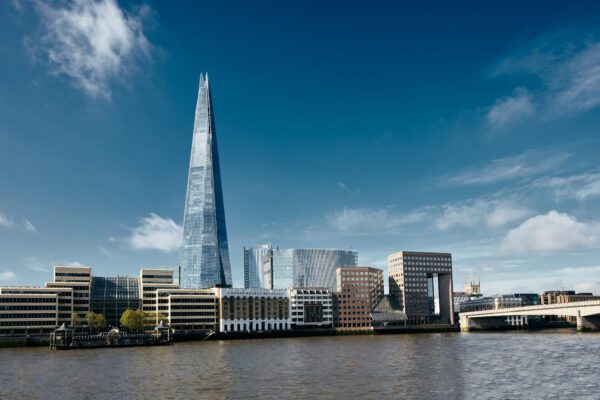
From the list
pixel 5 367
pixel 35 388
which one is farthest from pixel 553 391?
pixel 5 367

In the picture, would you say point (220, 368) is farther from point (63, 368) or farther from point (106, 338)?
point (106, 338)

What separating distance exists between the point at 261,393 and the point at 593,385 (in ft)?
118

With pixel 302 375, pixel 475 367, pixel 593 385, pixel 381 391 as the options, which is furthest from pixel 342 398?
pixel 475 367

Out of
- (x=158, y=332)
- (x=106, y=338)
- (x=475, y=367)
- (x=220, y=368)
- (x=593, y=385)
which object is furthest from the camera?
(x=158, y=332)

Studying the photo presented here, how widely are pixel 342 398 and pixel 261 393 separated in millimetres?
10146

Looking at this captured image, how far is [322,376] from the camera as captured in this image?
85.8 metres

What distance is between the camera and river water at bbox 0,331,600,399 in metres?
70.0

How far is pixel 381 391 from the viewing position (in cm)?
7044

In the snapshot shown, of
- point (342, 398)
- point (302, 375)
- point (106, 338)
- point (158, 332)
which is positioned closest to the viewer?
point (342, 398)

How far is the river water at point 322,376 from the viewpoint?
70.0 metres

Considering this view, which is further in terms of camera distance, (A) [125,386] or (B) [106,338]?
(B) [106,338]

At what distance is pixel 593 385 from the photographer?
71000mm

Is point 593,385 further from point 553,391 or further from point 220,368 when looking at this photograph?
point 220,368

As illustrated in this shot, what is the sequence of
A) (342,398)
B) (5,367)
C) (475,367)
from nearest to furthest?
(342,398), (475,367), (5,367)
